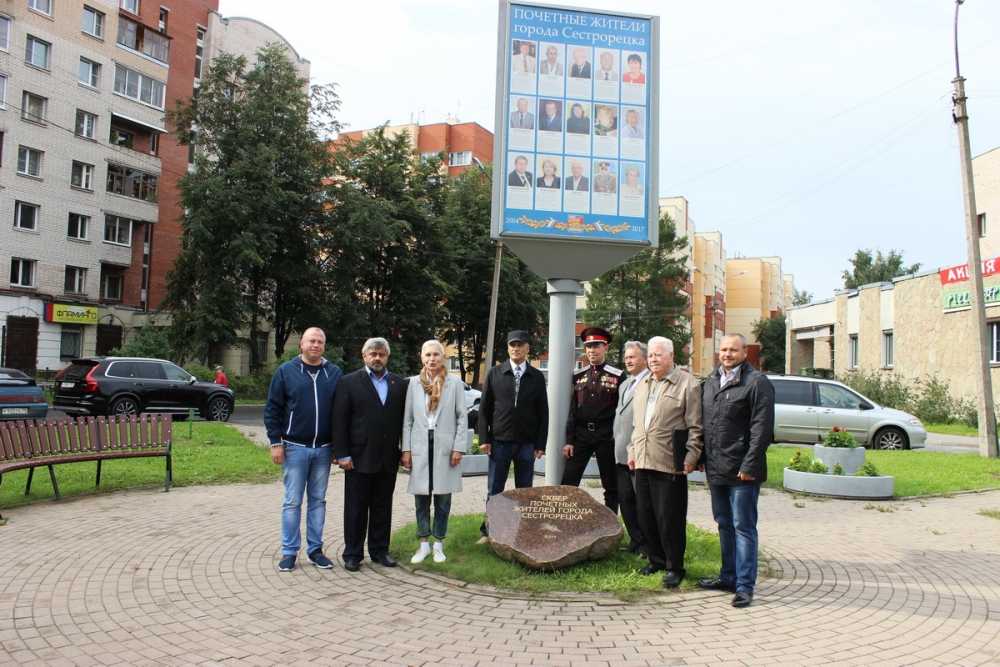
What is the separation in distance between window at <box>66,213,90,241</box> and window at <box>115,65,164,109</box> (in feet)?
23.7

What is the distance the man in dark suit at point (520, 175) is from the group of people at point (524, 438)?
1.46 metres

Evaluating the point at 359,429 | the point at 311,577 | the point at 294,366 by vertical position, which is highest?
the point at 294,366

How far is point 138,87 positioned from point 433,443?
136 feet

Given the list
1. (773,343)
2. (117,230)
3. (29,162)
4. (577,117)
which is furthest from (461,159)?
(577,117)

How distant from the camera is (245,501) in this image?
8492 millimetres

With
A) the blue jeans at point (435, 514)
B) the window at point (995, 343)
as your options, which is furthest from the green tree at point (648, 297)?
the blue jeans at point (435, 514)

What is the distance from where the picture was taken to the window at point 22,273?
33688 millimetres

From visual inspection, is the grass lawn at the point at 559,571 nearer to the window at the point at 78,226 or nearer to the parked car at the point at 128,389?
the parked car at the point at 128,389

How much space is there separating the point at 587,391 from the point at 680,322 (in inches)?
1663

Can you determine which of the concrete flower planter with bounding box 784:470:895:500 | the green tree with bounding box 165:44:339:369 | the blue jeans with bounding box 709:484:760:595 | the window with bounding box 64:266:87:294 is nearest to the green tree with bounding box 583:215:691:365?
the green tree with bounding box 165:44:339:369

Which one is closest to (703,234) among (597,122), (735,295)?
(735,295)

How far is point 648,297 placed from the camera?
4588cm

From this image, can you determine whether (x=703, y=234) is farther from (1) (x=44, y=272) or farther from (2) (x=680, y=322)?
(1) (x=44, y=272)

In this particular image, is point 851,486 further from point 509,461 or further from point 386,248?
point 386,248
